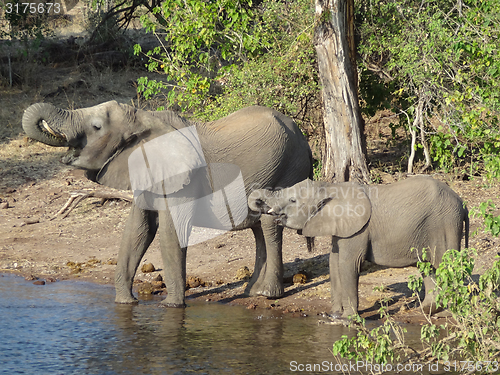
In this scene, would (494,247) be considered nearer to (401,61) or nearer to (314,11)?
(401,61)

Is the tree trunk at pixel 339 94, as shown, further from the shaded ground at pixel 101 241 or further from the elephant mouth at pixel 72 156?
the elephant mouth at pixel 72 156

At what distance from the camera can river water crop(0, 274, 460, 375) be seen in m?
5.96

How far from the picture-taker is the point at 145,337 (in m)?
6.76

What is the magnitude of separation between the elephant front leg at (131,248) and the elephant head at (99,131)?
→ 52cm

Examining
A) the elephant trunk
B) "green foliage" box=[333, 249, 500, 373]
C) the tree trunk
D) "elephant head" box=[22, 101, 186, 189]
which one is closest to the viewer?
"green foliage" box=[333, 249, 500, 373]

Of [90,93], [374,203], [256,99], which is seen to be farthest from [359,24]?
[90,93]

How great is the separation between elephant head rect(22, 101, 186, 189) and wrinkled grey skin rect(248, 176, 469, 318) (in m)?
1.58

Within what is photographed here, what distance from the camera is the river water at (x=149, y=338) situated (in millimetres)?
5957

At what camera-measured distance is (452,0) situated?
11.5m

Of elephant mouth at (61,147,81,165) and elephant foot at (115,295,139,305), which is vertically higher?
elephant mouth at (61,147,81,165)

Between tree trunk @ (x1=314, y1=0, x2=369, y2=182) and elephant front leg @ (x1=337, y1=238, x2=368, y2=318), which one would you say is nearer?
elephant front leg @ (x1=337, y1=238, x2=368, y2=318)

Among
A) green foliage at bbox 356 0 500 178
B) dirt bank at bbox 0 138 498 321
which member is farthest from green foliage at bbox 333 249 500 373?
green foliage at bbox 356 0 500 178

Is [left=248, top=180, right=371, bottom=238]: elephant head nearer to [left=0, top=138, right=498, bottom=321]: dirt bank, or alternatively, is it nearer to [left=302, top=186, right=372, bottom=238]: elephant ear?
[left=302, top=186, right=372, bottom=238]: elephant ear

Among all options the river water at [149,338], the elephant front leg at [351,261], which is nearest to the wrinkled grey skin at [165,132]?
the river water at [149,338]
